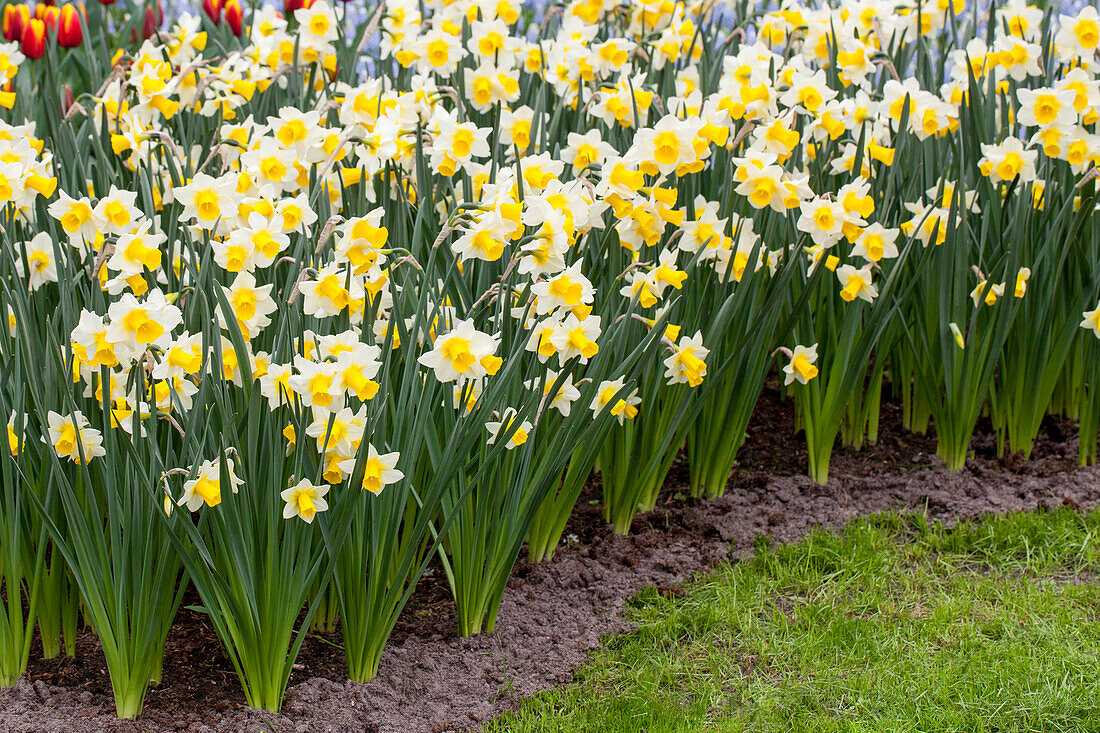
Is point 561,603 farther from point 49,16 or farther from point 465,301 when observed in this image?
point 49,16

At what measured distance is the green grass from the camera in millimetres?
2088

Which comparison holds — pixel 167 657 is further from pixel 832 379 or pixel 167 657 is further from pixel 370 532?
pixel 832 379

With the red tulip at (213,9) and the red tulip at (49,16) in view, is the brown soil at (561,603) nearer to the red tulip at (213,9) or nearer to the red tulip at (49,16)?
the red tulip at (49,16)

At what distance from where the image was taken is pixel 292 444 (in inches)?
73.7

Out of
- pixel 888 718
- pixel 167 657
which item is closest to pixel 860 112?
pixel 888 718

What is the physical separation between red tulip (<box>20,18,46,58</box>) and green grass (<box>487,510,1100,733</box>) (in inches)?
123

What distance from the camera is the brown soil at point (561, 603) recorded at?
6.67 ft

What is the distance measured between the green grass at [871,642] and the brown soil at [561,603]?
0.09 meters

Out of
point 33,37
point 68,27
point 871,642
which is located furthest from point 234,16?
point 871,642

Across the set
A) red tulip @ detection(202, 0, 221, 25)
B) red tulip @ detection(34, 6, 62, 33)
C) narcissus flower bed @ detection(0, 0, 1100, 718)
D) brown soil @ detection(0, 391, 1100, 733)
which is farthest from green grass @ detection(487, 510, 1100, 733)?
red tulip @ detection(202, 0, 221, 25)

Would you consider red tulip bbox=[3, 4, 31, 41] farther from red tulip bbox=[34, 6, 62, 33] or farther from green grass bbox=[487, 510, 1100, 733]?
green grass bbox=[487, 510, 1100, 733]

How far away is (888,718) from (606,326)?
3.36 ft

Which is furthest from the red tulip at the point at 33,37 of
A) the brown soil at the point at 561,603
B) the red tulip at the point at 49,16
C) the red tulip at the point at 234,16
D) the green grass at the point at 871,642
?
the green grass at the point at 871,642

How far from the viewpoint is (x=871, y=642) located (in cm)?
230
